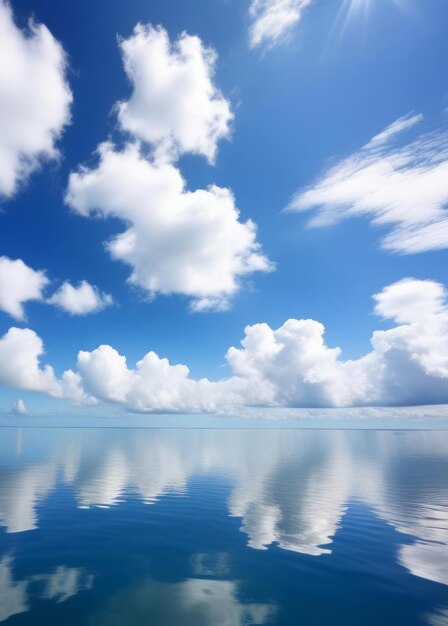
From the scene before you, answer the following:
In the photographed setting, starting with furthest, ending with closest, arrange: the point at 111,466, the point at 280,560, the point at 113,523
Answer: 1. the point at 111,466
2. the point at 113,523
3. the point at 280,560

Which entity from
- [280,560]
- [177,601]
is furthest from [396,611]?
[177,601]

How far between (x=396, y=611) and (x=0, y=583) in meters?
26.0

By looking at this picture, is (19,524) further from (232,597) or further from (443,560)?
(443,560)

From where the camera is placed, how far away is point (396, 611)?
20047 millimetres

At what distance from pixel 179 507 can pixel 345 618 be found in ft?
98.5

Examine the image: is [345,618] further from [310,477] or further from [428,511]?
[310,477]

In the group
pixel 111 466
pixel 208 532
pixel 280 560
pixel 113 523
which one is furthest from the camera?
pixel 111 466

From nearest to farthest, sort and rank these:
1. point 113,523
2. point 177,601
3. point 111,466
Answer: point 177,601 < point 113,523 < point 111,466

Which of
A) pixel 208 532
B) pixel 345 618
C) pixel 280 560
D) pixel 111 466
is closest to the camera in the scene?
pixel 345 618

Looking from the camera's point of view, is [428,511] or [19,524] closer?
[19,524]

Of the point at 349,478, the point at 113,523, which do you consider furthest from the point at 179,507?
the point at 349,478

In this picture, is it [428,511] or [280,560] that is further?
[428,511]

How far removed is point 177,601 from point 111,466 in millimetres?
75026

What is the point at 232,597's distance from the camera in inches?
838
